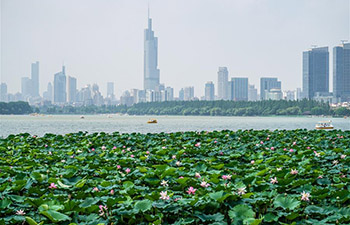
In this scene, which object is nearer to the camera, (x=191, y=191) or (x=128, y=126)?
(x=191, y=191)

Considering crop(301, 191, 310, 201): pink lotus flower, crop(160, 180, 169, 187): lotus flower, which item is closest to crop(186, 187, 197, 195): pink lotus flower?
crop(160, 180, 169, 187): lotus flower

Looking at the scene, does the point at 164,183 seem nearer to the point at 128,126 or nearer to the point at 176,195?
the point at 176,195

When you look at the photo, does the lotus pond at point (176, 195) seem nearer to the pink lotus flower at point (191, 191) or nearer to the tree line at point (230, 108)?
the pink lotus flower at point (191, 191)

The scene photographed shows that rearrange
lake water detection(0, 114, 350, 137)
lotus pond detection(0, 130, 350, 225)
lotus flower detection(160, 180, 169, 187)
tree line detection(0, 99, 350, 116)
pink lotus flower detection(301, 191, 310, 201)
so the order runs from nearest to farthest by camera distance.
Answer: lotus pond detection(0, 130, 350, 225) → pink lotus flower detection(301, 191, 310, 201) → lotus flower detection(160, 180, 169, 187) → lake water detection(0, 114, 350, 137) → tree line detection(0, 99, 350, 116)

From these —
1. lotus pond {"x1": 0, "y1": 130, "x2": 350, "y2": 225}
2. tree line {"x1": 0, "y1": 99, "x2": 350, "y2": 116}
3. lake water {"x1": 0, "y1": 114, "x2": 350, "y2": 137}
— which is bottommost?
lake water {"x1": 0, "y1": 114, "x2": 350, "y2": 137}

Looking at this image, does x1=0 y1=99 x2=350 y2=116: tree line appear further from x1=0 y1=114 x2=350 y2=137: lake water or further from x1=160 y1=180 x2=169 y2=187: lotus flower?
x1=160 y1=180 x2=169 y2=187: lotus flower

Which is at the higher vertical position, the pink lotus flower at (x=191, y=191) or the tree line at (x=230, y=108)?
the tree line at (x=230, y=108)

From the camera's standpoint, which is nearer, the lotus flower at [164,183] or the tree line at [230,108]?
the lotus flower at [164,183]

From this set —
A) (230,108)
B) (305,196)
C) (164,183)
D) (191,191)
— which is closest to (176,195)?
(191,191)

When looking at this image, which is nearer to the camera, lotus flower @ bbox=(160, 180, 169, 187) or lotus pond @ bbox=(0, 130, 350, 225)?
lotus pond @ bbox=(0, 130, 350, 225)

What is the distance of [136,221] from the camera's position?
324 centimetres

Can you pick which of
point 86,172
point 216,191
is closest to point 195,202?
point 216,191

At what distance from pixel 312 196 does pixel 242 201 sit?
664 millimetres

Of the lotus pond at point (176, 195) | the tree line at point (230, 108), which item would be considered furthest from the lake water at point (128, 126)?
the tree line at point (230, 108)
